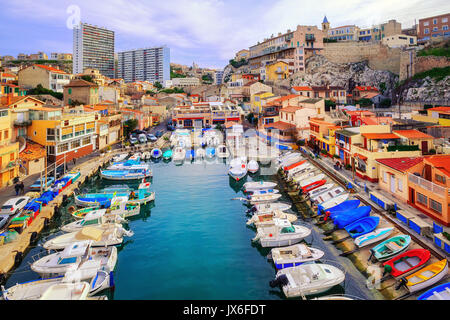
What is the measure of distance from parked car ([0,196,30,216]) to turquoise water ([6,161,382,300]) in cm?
252

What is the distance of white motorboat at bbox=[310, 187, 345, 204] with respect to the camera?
70.5ft

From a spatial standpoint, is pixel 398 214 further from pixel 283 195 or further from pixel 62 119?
pixel 62 119

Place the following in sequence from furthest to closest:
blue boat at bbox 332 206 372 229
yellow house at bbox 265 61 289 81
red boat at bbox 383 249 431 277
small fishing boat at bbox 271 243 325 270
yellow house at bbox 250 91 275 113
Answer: yellow house at bbox 265 61 289 81 → yellow house at bbox 250 91 275 113 → blue boat at bbox 332 206 372 229 → small fishing boat at bbox 271 243 325 270 → red boat at bbox 383 249 431 277

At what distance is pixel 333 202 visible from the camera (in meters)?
20.3

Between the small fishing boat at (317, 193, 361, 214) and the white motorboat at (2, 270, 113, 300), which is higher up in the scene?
the small fishing boat at (317, 193, 361, 214)

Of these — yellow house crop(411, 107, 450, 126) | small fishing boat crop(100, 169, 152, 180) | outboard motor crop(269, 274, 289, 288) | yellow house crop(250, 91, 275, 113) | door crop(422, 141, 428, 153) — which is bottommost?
outboard motor crop(269, 274, 289, 288)

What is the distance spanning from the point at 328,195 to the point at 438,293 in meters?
11.7

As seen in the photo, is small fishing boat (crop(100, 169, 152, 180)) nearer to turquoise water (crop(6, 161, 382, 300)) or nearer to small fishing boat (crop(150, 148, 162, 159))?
turquoise water (crop(6, 161, 382, 300))

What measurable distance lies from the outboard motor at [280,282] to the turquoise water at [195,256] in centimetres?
22

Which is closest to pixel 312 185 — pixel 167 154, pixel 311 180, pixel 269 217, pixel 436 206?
pixel 311 180

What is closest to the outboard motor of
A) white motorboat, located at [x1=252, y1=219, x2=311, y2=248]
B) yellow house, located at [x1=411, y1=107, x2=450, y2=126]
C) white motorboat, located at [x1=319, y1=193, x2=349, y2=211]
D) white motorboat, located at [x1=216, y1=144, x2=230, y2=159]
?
white motorboat, located at [x1=252, y1=219, x2=311, y2=248]

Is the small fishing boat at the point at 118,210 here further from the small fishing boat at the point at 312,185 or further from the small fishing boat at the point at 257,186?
the small fishing boat at the point at 312,185

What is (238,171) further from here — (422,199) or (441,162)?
(441,162)
